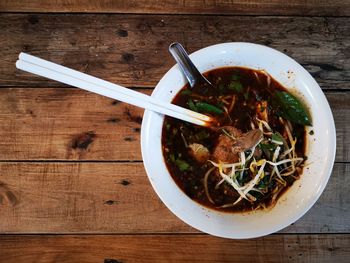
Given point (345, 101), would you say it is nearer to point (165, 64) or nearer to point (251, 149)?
point (251, 149)

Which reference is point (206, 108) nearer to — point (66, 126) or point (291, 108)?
point (291, 108)

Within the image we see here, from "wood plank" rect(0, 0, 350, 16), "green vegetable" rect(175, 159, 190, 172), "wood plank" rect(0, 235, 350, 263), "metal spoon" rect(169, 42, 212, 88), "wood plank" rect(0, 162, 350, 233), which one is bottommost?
"wood plank" rect(0, 235, 350, 263)

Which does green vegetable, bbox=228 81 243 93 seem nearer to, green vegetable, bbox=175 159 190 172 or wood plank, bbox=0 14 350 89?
wood plank, bbox=0 14 350 89

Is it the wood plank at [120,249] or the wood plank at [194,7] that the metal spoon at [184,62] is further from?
the wood plank at [120,249]

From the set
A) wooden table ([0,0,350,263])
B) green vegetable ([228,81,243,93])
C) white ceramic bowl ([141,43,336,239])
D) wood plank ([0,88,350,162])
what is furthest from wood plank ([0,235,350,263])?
green vegetable ([228,81,243,93])

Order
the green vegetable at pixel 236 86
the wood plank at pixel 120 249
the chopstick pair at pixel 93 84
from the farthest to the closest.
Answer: the wood plank at pixel 120 249 → the green vegetable at pixel 236 86 → the chopstick pair at pixel 93 84

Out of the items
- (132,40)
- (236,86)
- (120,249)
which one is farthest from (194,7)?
(120,249)

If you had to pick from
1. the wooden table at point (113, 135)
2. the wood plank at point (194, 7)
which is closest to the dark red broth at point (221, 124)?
the wooden table at point (113, 135)
